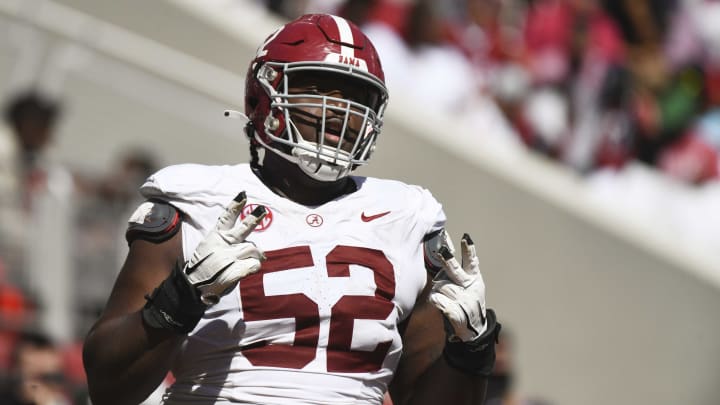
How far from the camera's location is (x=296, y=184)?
3057 millimetres

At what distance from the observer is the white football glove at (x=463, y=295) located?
2.79 metres

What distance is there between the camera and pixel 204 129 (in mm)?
8516

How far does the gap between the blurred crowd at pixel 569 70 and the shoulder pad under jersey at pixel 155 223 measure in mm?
5839

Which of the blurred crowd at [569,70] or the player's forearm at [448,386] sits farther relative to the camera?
the blurred crowd at [569,70]

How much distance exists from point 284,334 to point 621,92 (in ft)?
27.4

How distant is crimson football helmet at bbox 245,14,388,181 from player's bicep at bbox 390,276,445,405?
1.34ft

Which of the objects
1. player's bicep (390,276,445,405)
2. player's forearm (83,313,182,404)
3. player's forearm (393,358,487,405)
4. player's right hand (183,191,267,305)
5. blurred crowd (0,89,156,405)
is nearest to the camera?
player's right hand (183,191,267,305)

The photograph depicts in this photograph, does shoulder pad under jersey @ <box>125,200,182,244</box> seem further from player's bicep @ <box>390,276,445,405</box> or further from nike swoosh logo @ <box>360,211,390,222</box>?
player's bicep @ <box>390,276,445,405</box>

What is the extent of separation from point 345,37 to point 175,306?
0.84m

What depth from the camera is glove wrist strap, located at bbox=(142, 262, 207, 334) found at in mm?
2605

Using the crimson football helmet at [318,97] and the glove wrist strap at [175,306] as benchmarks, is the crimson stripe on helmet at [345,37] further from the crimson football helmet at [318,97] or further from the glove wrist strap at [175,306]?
the glove wrist strap at [175,306]

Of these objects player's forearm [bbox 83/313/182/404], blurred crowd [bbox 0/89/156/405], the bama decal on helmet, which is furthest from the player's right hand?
blurred crowd [bbox 0/89/156/405]

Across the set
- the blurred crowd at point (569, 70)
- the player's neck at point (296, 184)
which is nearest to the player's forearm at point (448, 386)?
the player's neck at point (296, 184)

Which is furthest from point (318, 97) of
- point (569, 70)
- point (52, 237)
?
point (569, 70)
